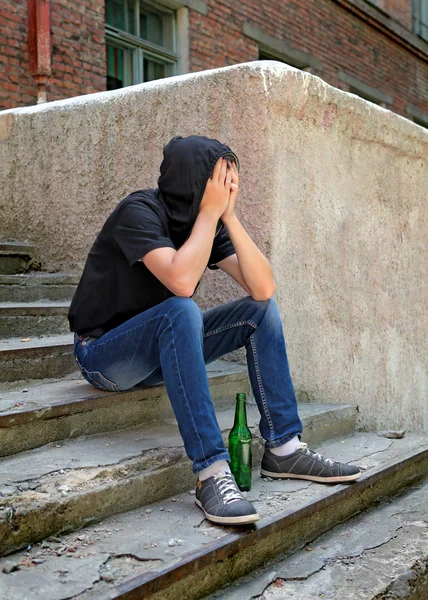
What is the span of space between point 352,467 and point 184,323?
0.92 metres

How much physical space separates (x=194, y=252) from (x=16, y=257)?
1.92m

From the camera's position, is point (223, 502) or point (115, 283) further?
point (115, 283)

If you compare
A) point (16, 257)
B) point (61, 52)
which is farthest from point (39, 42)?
point (16, 257)

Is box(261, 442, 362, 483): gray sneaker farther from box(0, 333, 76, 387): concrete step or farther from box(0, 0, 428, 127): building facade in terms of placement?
box(0, 0, 428, 127): building facade

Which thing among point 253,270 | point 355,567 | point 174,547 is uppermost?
point 253,270

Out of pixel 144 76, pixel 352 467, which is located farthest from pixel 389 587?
pixel 144 76

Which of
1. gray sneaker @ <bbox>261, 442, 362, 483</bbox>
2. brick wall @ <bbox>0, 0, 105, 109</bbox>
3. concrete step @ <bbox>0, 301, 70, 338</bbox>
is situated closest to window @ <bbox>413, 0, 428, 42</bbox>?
brick wall @ <bbox>0, 0, 105, 109</bbox>

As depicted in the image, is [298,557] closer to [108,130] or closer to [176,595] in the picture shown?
[176,595]

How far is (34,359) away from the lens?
9.28 feet

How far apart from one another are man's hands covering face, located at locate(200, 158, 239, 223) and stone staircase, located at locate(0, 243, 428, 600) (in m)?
0.76

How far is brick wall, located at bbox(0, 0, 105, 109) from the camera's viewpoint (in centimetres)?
612

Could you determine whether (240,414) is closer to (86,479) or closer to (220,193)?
(86,479)

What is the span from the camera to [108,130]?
11.8 feet

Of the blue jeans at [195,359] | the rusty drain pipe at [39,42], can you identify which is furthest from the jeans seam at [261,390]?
the rusty drain pipe at [39,42]
